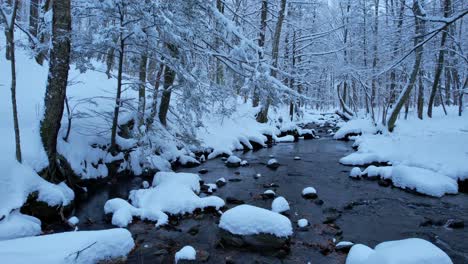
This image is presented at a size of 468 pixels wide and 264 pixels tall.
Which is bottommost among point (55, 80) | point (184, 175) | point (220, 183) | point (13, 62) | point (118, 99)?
point (220, 183)

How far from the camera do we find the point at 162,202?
685 cm

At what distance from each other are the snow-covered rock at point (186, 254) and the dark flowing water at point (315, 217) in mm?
153

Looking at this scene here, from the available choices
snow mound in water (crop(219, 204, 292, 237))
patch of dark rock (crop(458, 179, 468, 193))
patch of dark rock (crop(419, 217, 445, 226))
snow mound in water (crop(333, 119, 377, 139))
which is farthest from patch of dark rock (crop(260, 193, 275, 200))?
snow mound in water (crop(333, 119, 377, 139))

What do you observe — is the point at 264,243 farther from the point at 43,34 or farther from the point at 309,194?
the point at 43,34

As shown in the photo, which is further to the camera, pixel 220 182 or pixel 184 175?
pixel 220 182

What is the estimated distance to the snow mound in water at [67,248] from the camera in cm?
367

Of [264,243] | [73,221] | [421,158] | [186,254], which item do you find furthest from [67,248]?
[421,158]

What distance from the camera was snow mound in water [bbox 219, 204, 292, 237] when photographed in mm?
5301

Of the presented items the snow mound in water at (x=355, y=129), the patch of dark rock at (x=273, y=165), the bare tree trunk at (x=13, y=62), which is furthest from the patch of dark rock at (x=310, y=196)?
the snow mound in water at (x=355, y=129)

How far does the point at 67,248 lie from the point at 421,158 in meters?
10.0

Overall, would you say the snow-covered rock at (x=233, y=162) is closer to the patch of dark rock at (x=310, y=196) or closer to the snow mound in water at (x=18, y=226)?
the patch of dark rock at (x=310, y=196)

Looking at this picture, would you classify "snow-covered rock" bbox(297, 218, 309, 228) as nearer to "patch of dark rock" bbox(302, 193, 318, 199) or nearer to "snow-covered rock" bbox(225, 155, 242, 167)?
"patch of dark rock" bbox(302, 193, 318, 199)

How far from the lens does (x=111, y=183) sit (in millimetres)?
8727

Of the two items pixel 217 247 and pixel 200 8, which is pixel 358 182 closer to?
pixel 217 247
